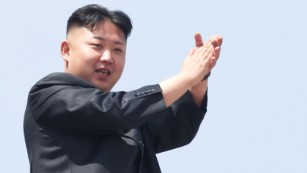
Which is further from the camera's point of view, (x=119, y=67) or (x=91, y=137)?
(x=119, y=67)

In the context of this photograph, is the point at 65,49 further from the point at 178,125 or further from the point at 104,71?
the point at 178,125

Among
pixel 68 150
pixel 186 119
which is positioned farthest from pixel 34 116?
pixel 186 119

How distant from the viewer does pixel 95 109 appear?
17.6 ft

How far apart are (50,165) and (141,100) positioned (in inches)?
30.8

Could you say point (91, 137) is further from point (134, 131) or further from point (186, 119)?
point (186, 119)

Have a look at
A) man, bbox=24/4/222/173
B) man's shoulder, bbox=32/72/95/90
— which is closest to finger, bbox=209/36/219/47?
man, bbox=24/4/222/173

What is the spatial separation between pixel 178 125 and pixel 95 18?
108cm

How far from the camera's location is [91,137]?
5.55m

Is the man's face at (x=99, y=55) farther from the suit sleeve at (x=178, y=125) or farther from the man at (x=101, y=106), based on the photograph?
the suit sleeve at (x=178, y=125)

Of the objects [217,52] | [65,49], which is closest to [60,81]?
[65,49]

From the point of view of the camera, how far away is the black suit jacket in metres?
5.37

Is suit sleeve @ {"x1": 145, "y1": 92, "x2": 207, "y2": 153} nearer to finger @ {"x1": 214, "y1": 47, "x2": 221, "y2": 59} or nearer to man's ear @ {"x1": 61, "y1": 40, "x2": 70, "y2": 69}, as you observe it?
finger @ {"x1": 214, "y1": 47, "x2": 221, "y2": 59}

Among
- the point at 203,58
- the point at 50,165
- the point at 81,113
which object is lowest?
the point at 50,165

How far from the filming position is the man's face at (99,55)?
5.86m
